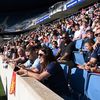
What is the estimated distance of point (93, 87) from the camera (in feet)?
17.9

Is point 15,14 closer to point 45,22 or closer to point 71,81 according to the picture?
point 45,22

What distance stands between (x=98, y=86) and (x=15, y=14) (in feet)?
184

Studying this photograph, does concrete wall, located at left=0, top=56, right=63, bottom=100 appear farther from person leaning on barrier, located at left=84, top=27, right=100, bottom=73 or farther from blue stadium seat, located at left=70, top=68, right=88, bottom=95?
person leaning on barrier, located at left=84, top=27, right=100, bottom=73

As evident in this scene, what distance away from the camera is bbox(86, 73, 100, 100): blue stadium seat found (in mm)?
5248

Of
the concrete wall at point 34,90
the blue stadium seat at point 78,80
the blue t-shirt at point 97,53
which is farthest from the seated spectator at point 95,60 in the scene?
the concrete wall at point 34,90

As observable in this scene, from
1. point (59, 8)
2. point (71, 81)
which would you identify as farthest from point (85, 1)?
point (71, 81)

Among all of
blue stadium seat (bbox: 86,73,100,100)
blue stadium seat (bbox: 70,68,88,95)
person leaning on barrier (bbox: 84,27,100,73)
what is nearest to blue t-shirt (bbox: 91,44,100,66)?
person leaning on barrier (bbox: 84,27,100,73)

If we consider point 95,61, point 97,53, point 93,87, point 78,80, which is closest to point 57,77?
point 93,87

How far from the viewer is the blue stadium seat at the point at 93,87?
525 centimetres

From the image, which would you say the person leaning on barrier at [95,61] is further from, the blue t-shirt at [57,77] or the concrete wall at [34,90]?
the concrete wall at [34,90]

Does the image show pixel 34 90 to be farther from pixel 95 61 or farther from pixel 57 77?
pixel 95 61

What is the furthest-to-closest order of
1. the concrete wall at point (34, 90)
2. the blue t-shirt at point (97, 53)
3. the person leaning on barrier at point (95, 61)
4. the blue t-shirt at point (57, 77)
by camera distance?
the blue t-shirt at point (97, 53), the person leaning on barrier at point (95, 61), the blue t-shirt at point (57, 77), the concrete wall at point (34, 90)

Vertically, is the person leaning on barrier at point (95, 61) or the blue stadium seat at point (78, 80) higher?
the person leaning on barrier at point (95, 61)

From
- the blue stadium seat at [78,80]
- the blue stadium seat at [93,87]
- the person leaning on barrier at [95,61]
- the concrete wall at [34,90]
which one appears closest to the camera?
the concrete wall at [34,90]
